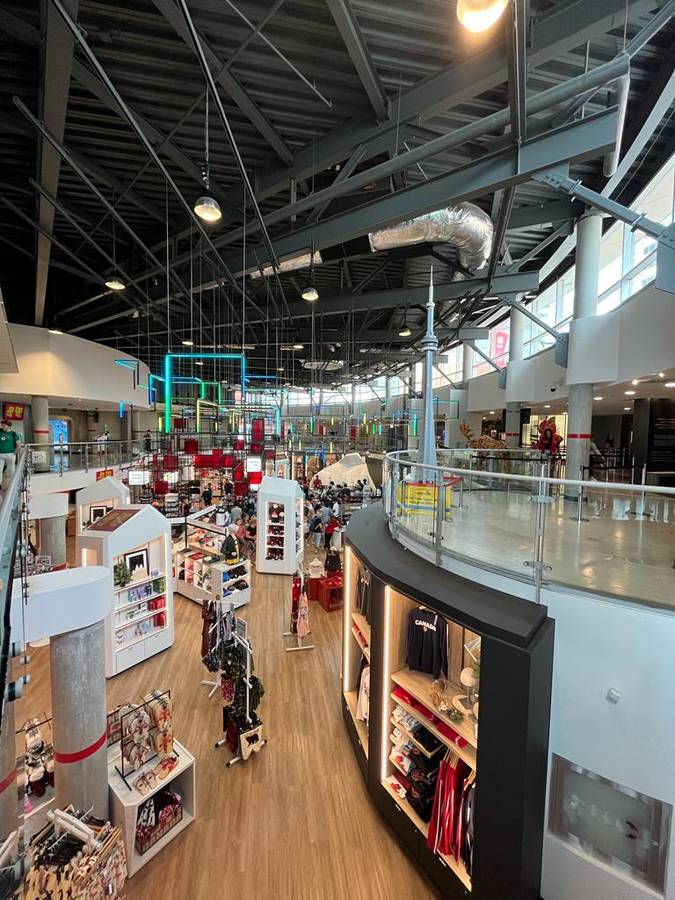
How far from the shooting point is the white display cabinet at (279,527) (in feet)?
33.9

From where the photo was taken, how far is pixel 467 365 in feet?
71.3

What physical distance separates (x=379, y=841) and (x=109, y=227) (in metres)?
10.9

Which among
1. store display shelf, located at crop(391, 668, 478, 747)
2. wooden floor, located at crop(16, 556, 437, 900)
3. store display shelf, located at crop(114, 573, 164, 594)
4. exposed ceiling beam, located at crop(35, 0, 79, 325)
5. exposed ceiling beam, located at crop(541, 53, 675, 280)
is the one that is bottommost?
wooden floor, located at crop(16, 556, 437, 900)

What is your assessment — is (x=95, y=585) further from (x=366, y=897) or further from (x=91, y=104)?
(x=91, y=104)

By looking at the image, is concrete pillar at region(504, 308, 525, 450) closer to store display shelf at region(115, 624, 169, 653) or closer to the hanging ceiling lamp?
store display shelf at region(115, 624, 169, 653)

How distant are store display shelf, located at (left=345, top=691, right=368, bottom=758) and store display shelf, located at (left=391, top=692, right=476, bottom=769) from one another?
3.71 feet

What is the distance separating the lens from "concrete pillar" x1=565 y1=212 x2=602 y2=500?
8539mm

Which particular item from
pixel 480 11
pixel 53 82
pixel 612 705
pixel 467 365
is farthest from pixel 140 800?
pixel 467 365

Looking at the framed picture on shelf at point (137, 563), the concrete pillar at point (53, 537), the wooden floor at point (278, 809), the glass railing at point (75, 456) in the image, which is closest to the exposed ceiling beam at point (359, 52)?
the framed picture on shelf at point (137, 563)

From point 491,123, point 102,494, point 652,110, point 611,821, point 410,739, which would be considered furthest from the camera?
point 102,494

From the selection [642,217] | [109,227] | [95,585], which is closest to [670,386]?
[642,217]

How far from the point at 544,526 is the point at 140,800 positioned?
4483 mm

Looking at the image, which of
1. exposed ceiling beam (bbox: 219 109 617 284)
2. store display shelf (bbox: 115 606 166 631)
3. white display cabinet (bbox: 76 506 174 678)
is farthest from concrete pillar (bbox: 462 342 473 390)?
store display shelf (bbox: 115 606 166 631)

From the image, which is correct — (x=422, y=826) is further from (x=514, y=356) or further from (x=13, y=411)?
(x=13, y=411)
